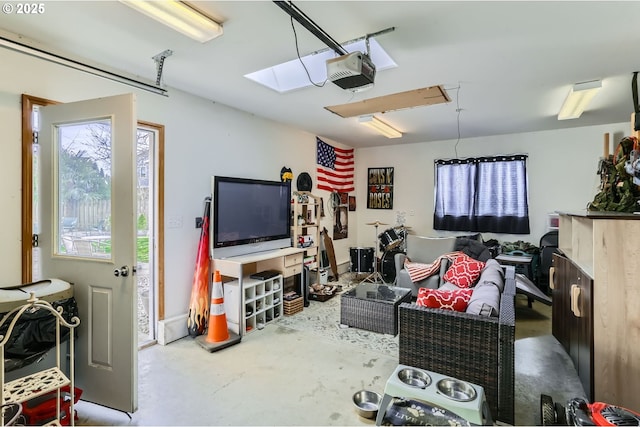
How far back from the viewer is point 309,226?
4.97 meters

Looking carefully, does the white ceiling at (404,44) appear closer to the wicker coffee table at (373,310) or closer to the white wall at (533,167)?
the white wall at (533,167)

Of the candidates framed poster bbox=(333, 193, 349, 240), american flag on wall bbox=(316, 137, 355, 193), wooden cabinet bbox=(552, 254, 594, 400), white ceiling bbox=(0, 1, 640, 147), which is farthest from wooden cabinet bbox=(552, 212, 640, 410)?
framed poster bbox=(333, 193, 349, 240)

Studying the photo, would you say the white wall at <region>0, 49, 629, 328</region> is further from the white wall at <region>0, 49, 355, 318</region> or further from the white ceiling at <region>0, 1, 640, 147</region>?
the white ceiling at <region>0, 1, 640, 147</region>

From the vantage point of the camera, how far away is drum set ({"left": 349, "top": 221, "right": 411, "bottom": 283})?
18.9 ft

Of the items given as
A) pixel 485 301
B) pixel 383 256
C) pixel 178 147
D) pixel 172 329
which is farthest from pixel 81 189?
pixel 383 256

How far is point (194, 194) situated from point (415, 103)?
274 cm

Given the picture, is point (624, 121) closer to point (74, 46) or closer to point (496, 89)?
point (496, 89)

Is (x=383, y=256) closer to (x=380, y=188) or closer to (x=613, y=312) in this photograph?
(x=380, y=188)

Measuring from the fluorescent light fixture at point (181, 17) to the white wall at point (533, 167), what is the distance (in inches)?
190

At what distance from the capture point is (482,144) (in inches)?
219

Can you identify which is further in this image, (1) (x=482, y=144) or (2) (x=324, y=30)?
(1) (x=482, y=144)

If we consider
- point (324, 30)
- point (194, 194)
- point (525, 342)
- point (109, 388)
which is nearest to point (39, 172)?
point (194, 194)

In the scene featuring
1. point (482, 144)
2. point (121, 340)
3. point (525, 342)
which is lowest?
point (525, 342)

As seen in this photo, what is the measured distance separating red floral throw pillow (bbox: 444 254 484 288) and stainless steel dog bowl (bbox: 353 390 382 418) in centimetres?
195
